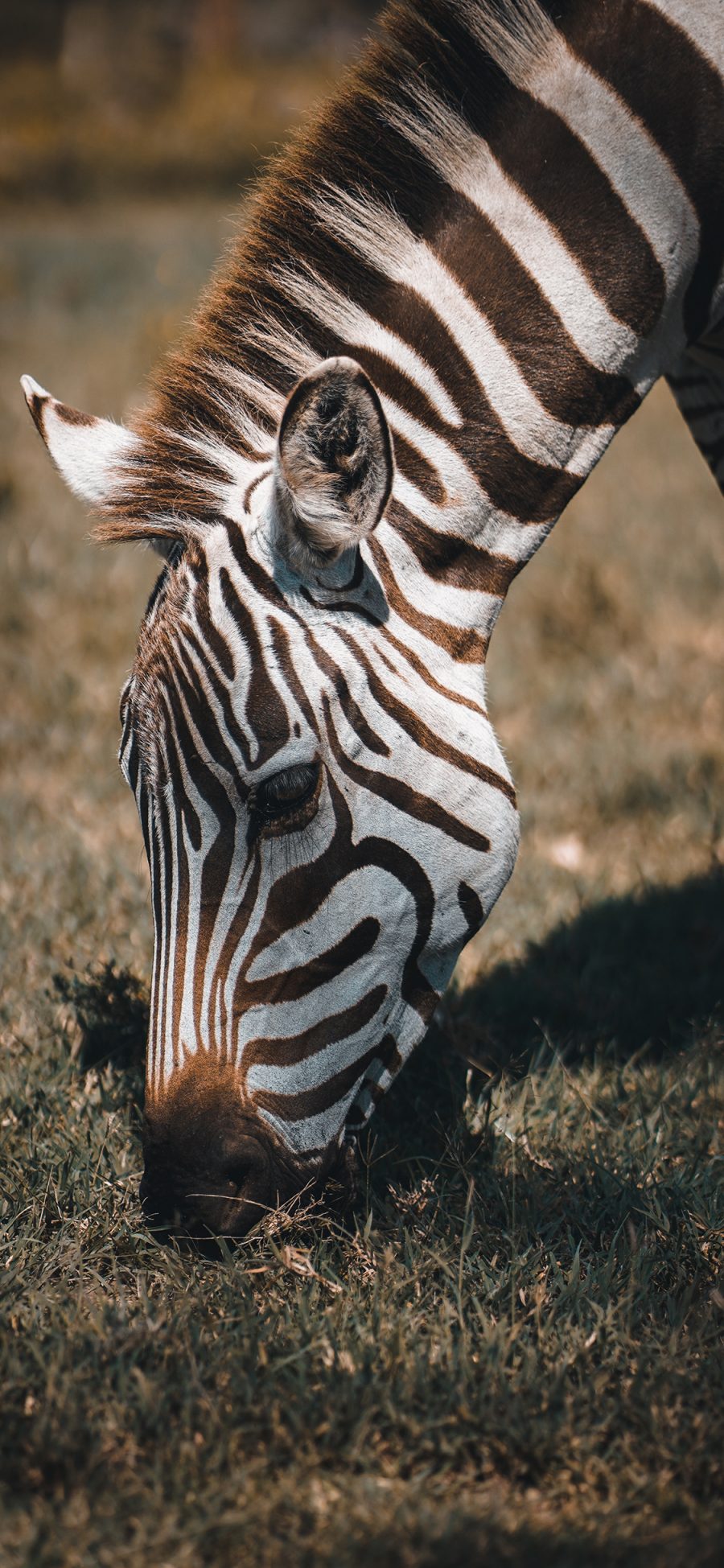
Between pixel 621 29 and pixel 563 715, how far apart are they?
336cm

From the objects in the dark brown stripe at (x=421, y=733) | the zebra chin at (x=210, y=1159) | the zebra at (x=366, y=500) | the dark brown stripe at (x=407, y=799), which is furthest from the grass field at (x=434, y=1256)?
the dark brown stripe at (x=421, y=733)

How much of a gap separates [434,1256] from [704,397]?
2.32m

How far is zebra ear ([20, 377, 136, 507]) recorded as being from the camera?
2340mm

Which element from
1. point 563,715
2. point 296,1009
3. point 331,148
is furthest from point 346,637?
point 563,715

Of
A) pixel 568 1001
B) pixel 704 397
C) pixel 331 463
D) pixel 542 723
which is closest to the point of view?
pixel 331 463

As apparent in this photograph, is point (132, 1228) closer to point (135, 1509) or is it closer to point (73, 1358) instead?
point (73, 1358)

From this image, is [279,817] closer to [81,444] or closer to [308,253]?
[81,444]

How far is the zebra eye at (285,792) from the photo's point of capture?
7.07 feet

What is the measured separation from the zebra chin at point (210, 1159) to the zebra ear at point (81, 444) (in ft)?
3.64

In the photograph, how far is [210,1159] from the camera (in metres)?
2.15

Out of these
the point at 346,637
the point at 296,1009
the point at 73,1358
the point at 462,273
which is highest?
the point at 462,273

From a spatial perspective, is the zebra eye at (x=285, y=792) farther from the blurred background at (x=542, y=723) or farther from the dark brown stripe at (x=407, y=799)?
the blurred background at (x=542, y=723)

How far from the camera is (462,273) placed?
7.82 feet

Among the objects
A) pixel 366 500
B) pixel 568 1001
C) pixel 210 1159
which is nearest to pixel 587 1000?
pixel 568 1001
